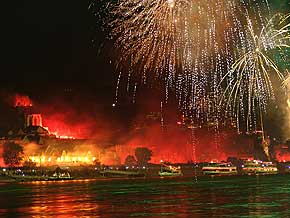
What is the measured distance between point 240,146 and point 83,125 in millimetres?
36541

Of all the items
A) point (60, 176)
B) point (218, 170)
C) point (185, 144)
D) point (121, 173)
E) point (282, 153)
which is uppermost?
point (185, 144)

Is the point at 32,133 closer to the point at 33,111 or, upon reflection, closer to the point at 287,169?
the point at 33,111

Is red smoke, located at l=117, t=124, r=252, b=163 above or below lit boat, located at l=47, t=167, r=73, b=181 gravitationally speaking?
above

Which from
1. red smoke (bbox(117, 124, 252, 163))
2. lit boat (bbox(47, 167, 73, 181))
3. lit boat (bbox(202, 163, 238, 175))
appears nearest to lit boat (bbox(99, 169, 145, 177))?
lit boat (bbox(47, 167, 73, 181))

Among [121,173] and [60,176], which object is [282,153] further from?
[60,176]

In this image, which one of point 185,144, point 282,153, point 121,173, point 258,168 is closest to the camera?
point 121,173

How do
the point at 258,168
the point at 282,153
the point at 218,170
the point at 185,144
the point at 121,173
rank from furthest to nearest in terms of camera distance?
1. the point at 282,153
2. the point at 185,144
3. the point at 258,168
4. the point at 121,173
5. the point at 218,170

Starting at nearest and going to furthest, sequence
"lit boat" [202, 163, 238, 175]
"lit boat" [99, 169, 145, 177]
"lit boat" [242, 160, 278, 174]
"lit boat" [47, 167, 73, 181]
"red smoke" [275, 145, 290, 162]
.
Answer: "lit boat" [47, 167, 73, 181], "lit boat" [99, 169, 145, 177], "lit boat" [202, 163, 238, 175], "lit boat" [242, 160, 278, 174], "red smoke" [275, 145, 290, 162]

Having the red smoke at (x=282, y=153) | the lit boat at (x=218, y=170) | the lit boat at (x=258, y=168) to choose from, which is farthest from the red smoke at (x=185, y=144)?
the lit boat at (x=218, y=170)

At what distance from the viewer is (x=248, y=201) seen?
3008 centimetres

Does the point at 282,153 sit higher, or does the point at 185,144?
the point at 185,144

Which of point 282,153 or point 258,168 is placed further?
point 282,153

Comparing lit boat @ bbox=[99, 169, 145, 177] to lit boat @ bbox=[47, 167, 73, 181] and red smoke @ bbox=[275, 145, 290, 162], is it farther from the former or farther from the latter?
red smoke @ bbox=[275, 145, 290, 162]

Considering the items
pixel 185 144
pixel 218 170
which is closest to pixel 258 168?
pixel 218 170
